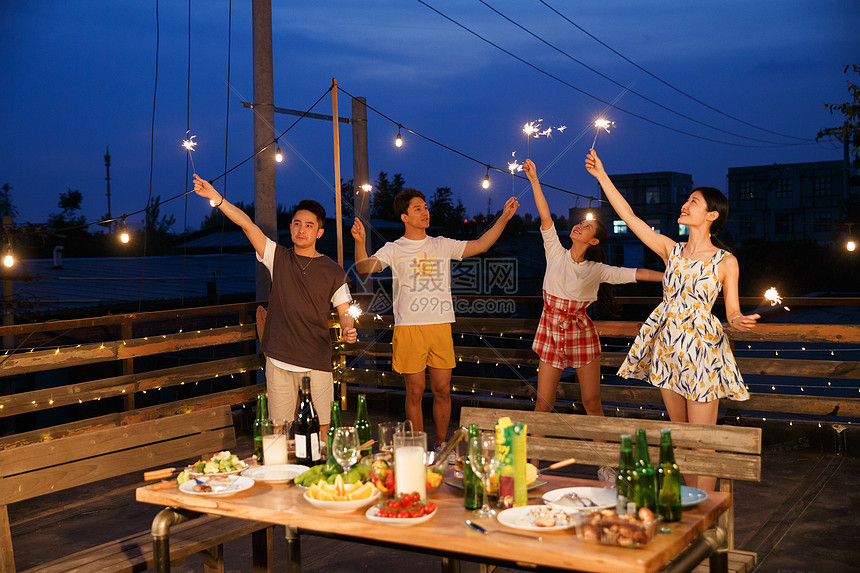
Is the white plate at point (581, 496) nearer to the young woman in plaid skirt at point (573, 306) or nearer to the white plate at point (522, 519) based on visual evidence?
the white plate at point (522, 519)

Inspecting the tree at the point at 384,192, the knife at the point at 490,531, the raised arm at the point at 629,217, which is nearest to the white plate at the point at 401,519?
the knife at the point at 490,531

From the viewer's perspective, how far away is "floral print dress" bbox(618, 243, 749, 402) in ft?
11.8

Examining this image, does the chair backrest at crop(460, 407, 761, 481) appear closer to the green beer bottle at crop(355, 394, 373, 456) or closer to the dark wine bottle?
the green beer bottle at crop(355, 394, 373, 456)

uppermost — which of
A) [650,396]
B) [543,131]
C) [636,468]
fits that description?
[543,131]

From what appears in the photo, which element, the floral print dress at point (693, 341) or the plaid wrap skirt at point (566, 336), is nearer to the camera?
the floral print dress at point (693, 341)

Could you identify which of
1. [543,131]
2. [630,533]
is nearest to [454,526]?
[630,533]

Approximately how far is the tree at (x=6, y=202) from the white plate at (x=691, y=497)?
28.8 meters

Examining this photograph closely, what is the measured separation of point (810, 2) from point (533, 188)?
29983 mm

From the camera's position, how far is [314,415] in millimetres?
2998

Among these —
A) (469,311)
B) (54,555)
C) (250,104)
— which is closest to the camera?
(54,555)

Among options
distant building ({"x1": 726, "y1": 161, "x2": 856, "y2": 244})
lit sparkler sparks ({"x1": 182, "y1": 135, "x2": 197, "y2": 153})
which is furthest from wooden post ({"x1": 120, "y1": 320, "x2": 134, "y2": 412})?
distant building ({"x1": 726, "y1": 161, "x2": 856, "y2": 244})

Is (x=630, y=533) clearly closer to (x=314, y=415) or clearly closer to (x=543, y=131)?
(x=314, y=415)

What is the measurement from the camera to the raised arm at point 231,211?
415 centimetres

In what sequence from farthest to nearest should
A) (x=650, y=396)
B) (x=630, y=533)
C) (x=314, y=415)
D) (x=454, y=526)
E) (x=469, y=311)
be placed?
1. (x=469, y=311)
2. (x=650, y=396)
3. (x=314, y=415)
4. (x=454, y=526)
5. (x=630, y=533)
